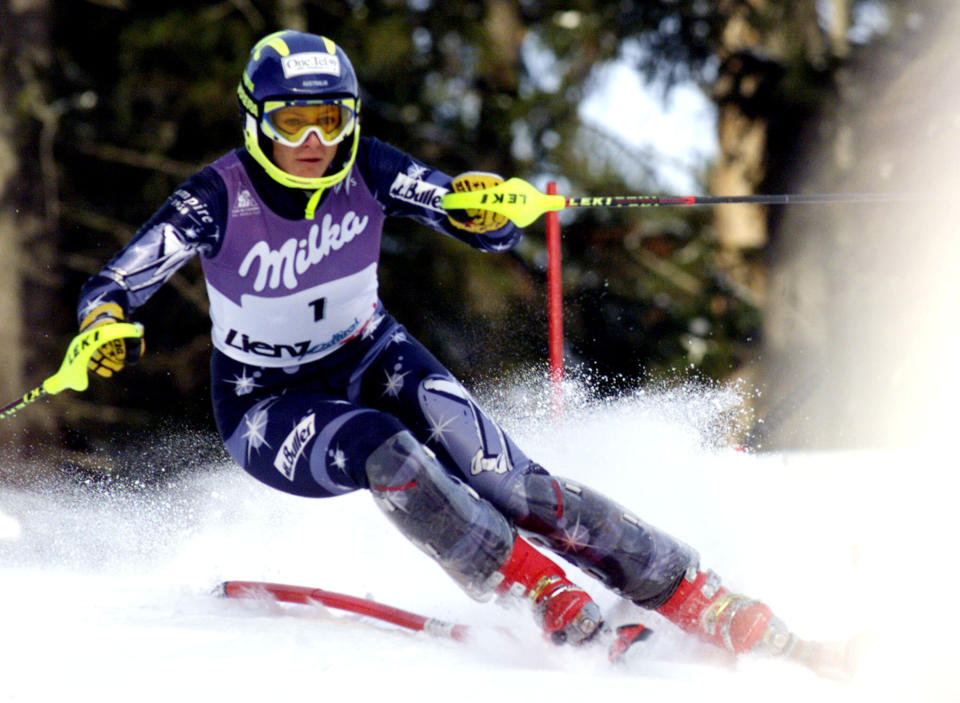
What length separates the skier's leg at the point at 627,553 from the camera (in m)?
3.13

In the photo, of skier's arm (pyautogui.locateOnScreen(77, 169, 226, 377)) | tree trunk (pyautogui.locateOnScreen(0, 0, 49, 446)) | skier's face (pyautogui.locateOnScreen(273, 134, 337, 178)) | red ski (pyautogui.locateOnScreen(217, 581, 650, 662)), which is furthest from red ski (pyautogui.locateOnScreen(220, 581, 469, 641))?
tree trunk (pyautogui.locateOnScreen(0, 0, 49, 446))

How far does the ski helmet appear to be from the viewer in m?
3.25

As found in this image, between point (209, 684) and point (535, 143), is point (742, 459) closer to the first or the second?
point (209, 684)

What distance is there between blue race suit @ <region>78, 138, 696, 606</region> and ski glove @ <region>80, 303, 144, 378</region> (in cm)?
5

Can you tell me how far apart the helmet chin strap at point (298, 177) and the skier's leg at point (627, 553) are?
0.96 m

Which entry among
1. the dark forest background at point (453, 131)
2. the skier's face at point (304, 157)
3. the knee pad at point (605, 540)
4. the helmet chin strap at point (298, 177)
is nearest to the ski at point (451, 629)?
the knee pad at point (605, 540)

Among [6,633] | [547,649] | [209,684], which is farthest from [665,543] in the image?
[6,633]

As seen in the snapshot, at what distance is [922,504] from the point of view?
4160 mm

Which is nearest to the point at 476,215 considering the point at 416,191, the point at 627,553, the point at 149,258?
the point at 416,191

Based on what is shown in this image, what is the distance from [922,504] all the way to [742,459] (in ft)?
2.05

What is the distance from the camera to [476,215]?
11.3 ft

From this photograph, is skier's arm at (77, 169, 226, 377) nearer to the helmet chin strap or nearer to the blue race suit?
the blue race suit

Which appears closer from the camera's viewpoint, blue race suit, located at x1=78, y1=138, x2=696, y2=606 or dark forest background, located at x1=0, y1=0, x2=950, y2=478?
blue race suit, located at x1=78, y1=138, x2=696, y2=606

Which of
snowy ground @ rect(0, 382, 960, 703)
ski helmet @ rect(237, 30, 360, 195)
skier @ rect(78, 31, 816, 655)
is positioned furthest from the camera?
ski helmet @ rect(237, 30, 360, 195)
